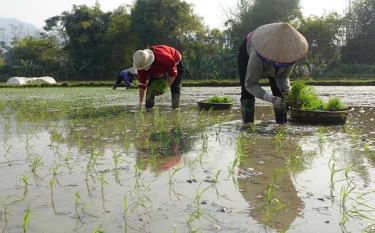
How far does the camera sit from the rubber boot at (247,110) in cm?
519

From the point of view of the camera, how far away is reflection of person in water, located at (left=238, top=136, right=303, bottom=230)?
2.12 metres

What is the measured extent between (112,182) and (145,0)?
2915cm

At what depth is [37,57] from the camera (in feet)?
116

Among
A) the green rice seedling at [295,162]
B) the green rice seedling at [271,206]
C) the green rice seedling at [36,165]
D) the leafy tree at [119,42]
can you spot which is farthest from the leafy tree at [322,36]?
the green rice seedling at [271,206]

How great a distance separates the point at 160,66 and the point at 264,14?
2180cm

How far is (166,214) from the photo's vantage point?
7.06 ft

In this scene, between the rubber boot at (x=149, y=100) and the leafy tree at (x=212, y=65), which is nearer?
the rubber boot at (x=149, y=100)

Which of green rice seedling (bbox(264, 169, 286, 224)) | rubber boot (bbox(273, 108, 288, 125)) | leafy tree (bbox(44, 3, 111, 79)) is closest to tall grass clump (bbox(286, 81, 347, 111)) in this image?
rubber boot (bbox(273, 108, 288, 125))

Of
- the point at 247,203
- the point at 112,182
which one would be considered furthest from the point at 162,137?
the point at 247,203

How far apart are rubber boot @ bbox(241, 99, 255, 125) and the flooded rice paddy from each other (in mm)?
438

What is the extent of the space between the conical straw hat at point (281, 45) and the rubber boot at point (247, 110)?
2.75 ft

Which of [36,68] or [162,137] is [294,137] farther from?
[36,68]

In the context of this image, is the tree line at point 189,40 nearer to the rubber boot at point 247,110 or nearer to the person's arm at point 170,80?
the person's arm at point 170,80

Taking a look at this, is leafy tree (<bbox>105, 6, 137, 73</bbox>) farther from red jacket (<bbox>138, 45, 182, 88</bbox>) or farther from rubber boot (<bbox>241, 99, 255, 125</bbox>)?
rubber boot (<bbox>241, 99, 255, 125</bbox>)
